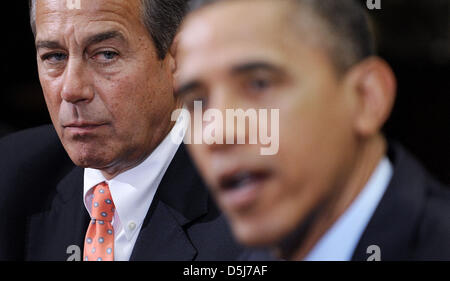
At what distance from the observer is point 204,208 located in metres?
1.29

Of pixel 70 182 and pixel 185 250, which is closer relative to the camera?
pixel 185 250

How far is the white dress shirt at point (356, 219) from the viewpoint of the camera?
105 cm

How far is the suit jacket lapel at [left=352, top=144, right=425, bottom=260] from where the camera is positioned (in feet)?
3.40

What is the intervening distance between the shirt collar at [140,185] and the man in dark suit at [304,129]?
248 millimetres

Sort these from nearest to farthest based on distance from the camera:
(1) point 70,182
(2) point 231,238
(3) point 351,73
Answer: (3) point 351,73 → (2) point 231,238 → (1) point 70,182

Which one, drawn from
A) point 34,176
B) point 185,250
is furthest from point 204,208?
point 34,176

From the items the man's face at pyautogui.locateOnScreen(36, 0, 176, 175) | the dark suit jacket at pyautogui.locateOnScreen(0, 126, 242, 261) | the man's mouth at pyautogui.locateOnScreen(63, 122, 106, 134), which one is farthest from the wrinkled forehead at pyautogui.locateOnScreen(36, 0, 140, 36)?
the dark suit jacket at pyautogui.locateOnScreen(0, 126, 242, 261)

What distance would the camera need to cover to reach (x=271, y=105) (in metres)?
1.01

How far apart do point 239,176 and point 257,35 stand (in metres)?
0.22

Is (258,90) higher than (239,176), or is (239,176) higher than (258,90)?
(258,90)
